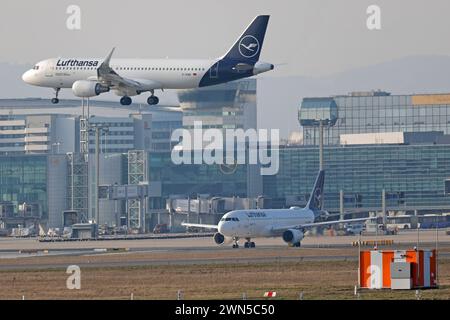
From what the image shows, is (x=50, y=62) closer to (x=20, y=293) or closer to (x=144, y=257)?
(x=144, y=257)

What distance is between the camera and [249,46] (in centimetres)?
15962

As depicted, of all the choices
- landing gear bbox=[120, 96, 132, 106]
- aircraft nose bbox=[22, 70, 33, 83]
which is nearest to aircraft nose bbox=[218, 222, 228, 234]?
landing gear bbox=[120, 96, 132, 106]

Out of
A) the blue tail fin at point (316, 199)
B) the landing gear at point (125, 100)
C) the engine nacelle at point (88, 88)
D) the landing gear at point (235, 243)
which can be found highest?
the engine nacelle at point (88, 88)

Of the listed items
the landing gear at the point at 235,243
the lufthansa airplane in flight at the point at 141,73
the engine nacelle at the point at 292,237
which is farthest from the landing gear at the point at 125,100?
the engine nacelle at the point at 292,237

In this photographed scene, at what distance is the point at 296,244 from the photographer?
153 meters

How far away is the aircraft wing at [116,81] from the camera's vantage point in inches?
5930

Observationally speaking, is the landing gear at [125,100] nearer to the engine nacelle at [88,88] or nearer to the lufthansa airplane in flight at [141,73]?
the lufthansa airplane in flight at [141,73]

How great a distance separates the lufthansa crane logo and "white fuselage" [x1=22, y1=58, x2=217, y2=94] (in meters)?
4.84

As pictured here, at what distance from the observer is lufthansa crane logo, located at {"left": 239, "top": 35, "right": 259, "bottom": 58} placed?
517 ft

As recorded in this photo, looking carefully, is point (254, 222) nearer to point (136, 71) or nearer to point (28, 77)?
point (136, 71)

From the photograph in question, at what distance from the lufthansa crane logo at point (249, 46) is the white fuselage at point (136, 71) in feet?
15.9

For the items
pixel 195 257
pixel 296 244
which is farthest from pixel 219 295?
pixel 296 244

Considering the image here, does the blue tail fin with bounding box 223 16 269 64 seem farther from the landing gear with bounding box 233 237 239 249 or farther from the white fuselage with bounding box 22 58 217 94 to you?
the landing gear with bounding box 233 237 239 249
